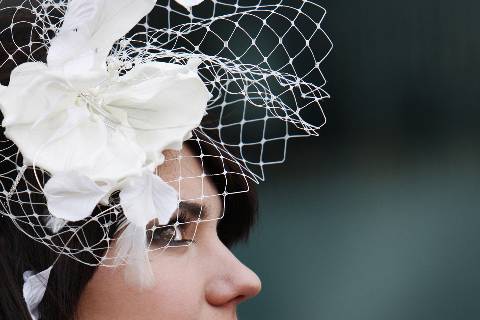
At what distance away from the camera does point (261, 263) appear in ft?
9.13

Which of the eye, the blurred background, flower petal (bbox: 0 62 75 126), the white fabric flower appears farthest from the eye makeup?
the blurred background

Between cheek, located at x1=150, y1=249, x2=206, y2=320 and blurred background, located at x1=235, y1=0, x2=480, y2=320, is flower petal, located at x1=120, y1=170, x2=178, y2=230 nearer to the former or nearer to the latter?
cheek, located at x1=150, y1=249, x2=206, y2=320

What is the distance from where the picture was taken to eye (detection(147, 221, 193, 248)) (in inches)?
48.8

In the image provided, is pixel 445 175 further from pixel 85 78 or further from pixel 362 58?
pixel 85 78

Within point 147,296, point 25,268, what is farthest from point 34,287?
point 147,296

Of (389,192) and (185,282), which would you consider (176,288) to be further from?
(389,192)

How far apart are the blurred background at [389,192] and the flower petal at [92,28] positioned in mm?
1571

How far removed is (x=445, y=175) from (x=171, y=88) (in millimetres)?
1793

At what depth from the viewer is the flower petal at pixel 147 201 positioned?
3.65 ft

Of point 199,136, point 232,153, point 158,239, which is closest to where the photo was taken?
point 158,239

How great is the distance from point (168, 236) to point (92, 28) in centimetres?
28

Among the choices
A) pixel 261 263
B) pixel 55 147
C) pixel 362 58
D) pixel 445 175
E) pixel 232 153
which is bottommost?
pixel 261 263

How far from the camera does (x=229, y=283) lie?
127 centimetres

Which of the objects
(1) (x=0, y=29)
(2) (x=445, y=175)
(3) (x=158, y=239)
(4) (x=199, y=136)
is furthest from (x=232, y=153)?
(2) (x=445, y=175)
